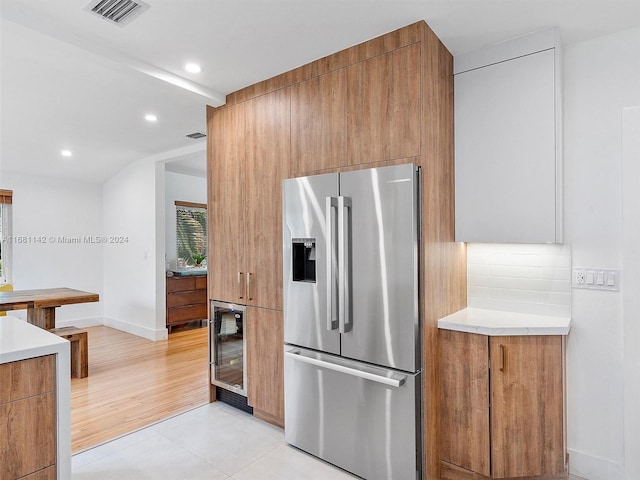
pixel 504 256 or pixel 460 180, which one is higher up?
pixel 460 180

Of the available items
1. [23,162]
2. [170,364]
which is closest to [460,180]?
[170,364]

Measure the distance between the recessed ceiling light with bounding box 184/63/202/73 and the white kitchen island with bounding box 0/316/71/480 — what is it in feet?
6.43

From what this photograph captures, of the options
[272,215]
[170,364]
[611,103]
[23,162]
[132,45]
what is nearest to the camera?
[611,103]

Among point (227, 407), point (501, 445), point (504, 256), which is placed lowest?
point (227, 407)

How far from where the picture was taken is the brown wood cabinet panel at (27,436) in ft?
5.84

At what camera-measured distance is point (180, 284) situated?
614 centimetres

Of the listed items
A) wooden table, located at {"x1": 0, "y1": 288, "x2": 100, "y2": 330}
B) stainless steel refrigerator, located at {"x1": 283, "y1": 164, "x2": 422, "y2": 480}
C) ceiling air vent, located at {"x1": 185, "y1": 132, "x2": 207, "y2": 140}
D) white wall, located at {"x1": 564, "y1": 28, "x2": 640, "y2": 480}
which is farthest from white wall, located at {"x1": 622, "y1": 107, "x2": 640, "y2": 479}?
wooden table, located at {"x1": 0, "y1": 288, "x2": 100, "y2": 330}

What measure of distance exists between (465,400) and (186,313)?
4872 mm

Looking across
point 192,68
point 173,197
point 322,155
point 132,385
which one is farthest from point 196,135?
point 132,385

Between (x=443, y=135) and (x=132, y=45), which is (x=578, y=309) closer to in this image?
(x=443, y=135)

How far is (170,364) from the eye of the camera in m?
4.55

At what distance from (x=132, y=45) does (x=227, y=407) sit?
2794mm

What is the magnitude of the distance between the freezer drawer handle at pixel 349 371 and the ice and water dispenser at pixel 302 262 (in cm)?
51

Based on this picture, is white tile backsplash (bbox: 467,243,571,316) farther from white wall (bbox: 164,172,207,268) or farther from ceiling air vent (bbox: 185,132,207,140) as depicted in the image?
white wall (bbox: 164,172,207,268)
